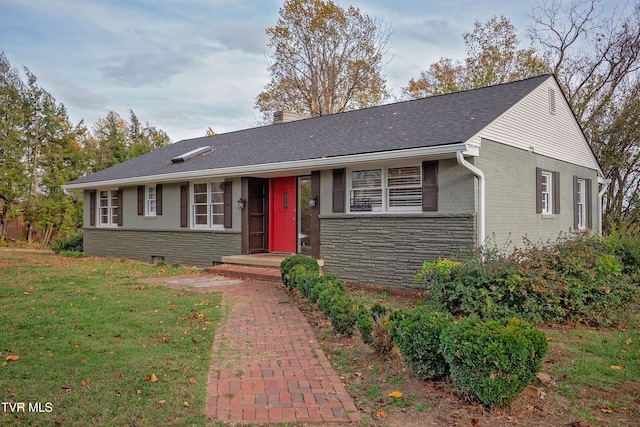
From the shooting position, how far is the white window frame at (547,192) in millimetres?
11260

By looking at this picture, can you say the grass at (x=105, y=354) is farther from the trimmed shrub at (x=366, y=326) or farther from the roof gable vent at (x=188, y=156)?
the roof gable vent at (x=188, y=156)

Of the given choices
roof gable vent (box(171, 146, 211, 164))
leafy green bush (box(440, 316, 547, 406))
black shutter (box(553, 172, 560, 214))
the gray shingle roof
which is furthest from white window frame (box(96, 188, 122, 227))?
leafy green bush (box(440, 316, 547, 406))

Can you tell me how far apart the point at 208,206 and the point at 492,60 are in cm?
1689

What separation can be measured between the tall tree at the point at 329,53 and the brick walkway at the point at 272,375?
66.8 feet

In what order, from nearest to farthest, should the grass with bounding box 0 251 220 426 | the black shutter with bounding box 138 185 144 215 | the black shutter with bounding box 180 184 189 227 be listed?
the grass with bounding box 0 251 220 426, the black shutter with bounding box 180 184 189 227, the black shutter with bounding box 138 185 144 215

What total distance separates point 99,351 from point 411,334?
128 inches

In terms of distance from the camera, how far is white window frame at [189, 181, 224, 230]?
41.8 ft

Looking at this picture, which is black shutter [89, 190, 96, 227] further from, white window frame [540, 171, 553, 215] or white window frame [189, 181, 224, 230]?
white window frame [540, 171, 553, 215]

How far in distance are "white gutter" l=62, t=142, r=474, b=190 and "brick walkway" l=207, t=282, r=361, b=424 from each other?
365 cm

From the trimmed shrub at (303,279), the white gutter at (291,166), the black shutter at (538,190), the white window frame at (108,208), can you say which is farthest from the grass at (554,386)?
the white window frame at (108,208)

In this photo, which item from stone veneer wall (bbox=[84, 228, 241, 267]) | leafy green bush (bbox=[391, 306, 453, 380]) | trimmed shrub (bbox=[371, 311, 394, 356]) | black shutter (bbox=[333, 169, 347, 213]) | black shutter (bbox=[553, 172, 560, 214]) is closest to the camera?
leafy green bush (bbox=[391, 306, 453, 380])

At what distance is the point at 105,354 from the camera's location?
4625 millimetres

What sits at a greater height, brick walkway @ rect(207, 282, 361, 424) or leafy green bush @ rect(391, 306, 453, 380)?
leafy green bush @ rect(391, 306, 453, 380)

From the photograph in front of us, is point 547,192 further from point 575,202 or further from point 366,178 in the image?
point 366,178
